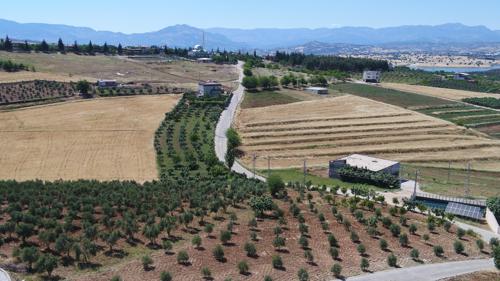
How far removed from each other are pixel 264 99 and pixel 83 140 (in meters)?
50.3

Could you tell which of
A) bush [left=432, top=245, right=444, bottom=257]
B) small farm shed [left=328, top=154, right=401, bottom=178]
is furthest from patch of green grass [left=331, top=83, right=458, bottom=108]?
bush [left=432, top=245, right=444, bottom=257]

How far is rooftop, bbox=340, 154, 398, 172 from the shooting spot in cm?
6900

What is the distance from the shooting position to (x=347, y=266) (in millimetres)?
37750

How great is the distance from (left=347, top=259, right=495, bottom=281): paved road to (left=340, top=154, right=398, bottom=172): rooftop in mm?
28742

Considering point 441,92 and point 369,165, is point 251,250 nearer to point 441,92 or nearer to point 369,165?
point 369,165

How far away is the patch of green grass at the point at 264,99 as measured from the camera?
4734 inches

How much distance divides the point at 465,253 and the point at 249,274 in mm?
17321

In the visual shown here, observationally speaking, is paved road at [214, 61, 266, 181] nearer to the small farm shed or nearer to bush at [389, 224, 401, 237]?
the small farm shed

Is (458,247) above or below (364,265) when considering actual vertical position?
below

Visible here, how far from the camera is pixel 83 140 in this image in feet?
285

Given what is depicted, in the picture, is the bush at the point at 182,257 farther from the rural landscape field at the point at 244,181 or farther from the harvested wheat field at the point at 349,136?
the harvested wheat field at the point at 349,136

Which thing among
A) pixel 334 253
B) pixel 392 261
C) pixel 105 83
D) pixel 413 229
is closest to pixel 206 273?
pixel 334 253

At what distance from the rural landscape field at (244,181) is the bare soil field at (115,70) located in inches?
252

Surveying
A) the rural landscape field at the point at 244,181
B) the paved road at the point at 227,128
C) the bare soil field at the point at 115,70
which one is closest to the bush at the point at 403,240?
the rural landscape field at the point at 244,181
